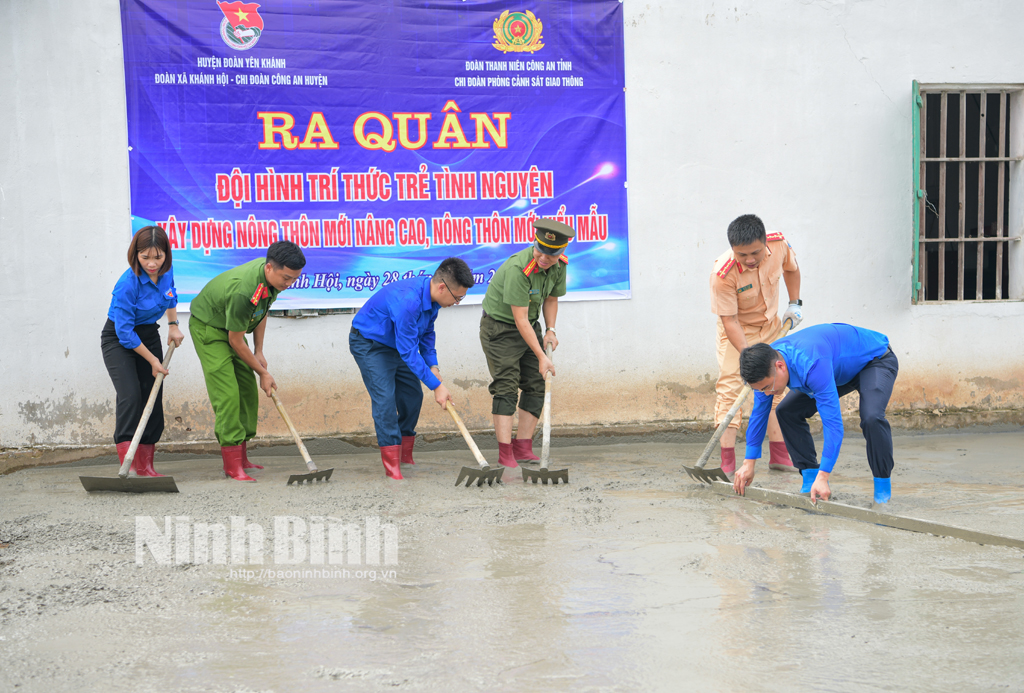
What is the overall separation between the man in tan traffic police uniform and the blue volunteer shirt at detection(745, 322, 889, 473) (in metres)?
0.64

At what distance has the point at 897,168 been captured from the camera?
5.62 metres

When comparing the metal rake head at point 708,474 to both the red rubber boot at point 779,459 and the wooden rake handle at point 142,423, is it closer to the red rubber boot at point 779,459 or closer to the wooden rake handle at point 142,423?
the red rubber boot at point 779,459

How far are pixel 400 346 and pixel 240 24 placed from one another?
241 centimetres

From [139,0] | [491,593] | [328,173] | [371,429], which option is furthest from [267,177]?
[491,593]

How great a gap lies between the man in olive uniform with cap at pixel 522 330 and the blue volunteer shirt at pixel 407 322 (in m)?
0.38

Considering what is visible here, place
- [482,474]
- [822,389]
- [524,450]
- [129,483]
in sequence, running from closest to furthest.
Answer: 1. [822,389]
2. [129,483]
3. [482,474]
4. [524,450]

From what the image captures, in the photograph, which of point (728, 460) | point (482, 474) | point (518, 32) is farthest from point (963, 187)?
point (482, 474)

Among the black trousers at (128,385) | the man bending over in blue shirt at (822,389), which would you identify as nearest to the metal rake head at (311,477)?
the black trousers at (128,385)

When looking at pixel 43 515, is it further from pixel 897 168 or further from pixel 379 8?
pixel 897 168

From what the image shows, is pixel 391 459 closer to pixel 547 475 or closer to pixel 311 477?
pixel 311 477

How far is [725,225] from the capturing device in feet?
18.2

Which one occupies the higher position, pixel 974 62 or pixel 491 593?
pixel 974 62

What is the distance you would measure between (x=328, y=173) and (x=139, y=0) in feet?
4.98

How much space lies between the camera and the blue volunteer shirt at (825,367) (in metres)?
3.42
